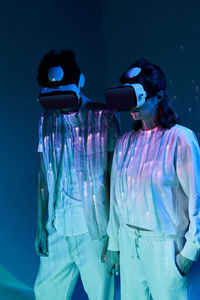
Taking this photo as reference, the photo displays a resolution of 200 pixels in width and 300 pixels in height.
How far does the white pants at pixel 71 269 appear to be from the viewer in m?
1.92

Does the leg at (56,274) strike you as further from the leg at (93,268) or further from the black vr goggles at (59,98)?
the black vr goggles at (59,98)

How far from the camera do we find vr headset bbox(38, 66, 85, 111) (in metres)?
1.81

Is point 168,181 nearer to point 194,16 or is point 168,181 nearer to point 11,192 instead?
point 194,16

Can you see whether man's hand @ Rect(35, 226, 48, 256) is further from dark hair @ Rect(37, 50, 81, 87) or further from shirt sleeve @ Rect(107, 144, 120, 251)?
dark hair @ Rect(37, 50, 81, 87)

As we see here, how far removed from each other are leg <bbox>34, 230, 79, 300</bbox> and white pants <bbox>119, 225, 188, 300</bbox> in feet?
1.32

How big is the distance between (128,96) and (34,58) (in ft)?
3.74

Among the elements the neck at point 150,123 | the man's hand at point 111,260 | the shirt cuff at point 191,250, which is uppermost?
the neck at point 150,123

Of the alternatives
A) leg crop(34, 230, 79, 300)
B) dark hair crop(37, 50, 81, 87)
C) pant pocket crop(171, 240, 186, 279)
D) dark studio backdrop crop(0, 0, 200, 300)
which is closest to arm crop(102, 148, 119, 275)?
leg crop(34, 230, 79, 300)

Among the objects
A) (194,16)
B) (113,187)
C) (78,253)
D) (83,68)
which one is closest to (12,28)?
(83,68)

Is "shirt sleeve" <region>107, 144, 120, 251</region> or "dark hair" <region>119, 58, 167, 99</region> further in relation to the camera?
"shirt sleeve" <region>107, 144, 120, 251</region>

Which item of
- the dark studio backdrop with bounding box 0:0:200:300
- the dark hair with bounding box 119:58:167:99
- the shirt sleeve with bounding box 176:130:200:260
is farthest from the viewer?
the dark studio backdrop with bounding box 0:0:200:300

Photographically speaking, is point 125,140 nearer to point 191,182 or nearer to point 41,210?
point 191,182

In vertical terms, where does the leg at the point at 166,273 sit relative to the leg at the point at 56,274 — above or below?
above

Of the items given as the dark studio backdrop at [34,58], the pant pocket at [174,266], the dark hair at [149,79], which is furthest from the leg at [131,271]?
the dark studio backdrop at [34,58]
